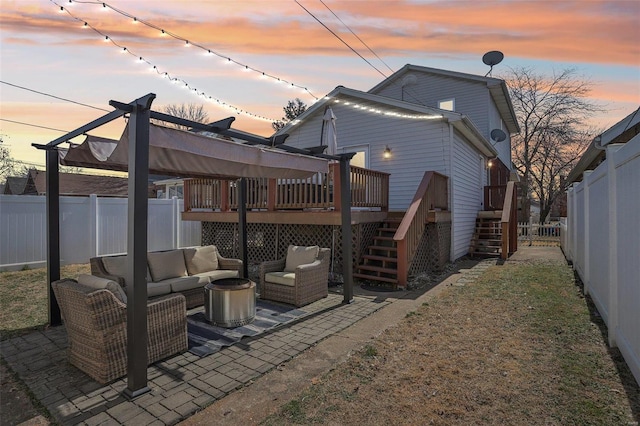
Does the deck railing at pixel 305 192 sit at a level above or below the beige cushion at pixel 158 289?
above

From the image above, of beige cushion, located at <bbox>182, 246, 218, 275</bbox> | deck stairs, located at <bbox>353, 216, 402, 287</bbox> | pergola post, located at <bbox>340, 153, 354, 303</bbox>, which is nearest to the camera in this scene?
pergola post, located at <bbox>340, 153, 354, 303</bbox>

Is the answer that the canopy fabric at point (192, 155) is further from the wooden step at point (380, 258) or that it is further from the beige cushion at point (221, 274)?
the wooden step at point (380, 258)

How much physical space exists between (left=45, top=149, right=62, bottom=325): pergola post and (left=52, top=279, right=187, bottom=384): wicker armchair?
1289 mm

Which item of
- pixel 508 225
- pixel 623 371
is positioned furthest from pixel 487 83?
pixel 623 371

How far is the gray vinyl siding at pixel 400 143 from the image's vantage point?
10.0 metres

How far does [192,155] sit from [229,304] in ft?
6.59

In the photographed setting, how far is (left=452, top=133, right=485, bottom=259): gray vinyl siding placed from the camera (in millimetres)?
10484

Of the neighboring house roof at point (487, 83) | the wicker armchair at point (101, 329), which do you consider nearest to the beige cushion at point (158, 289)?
the wicker armchair at point (101, 329)

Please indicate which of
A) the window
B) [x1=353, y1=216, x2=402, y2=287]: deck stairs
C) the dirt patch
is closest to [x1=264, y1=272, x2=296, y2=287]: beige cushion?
the dirt patch

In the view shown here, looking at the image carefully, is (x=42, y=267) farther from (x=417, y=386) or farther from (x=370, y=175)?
(x=417, y=386)

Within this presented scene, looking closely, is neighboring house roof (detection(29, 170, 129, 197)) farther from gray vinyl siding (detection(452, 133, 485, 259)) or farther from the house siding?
the house siding

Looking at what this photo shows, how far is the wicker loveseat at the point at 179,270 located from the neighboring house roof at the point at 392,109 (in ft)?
21.6

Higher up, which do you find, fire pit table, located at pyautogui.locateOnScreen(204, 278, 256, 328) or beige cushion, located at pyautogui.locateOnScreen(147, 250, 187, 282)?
beige cushion, located at pyautogui.locateOnScreen(147, 250, 187, 282)

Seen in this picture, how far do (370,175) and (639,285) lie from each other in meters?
6.01
